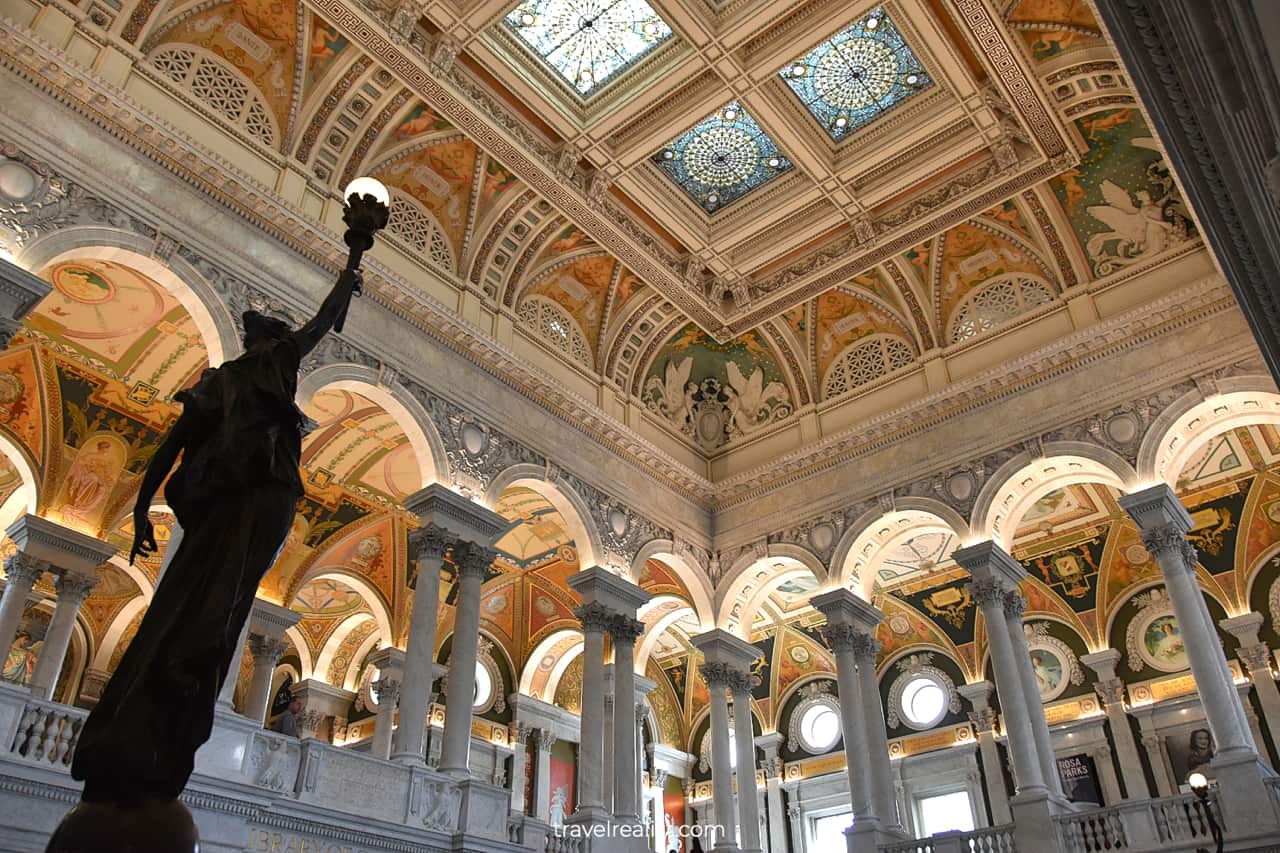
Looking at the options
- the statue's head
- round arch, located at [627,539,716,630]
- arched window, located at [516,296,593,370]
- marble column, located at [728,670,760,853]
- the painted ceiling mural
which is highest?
the painted ceiling mural

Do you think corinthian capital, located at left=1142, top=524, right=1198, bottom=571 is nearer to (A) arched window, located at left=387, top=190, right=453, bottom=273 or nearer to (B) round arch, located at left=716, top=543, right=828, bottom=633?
(B) round arch, located at left=716, top=543, right=828, bottom=633

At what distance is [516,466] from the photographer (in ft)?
48.5

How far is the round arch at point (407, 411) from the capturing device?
513 inches

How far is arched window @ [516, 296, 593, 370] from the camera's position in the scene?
16656 millimetres

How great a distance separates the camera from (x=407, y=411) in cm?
1352

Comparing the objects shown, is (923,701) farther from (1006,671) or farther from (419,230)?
(419,230)

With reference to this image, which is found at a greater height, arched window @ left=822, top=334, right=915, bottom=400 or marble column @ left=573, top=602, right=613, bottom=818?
arched window @ left=822, top=334, right=915, bottom=400

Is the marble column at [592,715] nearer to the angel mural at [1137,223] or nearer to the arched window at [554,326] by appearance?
the arched window at [554,326]

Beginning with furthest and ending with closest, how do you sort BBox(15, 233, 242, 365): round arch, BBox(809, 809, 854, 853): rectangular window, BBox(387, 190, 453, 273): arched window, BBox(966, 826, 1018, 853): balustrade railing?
BBox(809, 809, 854, 853): rectangular window < BBox(387, 190, 453, 273): arched window < BBox(966, 826, 1018, 853): balustrade railing < BBox(15, 233, 242, 365): round arch

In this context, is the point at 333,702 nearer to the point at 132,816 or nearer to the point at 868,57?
the point at 868,57

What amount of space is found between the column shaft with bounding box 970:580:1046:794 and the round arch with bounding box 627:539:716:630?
15.0 ft

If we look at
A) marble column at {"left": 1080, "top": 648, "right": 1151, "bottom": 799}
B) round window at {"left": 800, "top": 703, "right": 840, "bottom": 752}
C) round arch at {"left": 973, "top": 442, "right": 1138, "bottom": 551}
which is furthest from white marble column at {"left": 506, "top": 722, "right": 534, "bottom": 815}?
marble column at {"left": 1080, "top": 648, "right": 1151, "bottom": 799}

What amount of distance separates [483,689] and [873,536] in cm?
854

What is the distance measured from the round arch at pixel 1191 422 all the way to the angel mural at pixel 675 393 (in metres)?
7.83
